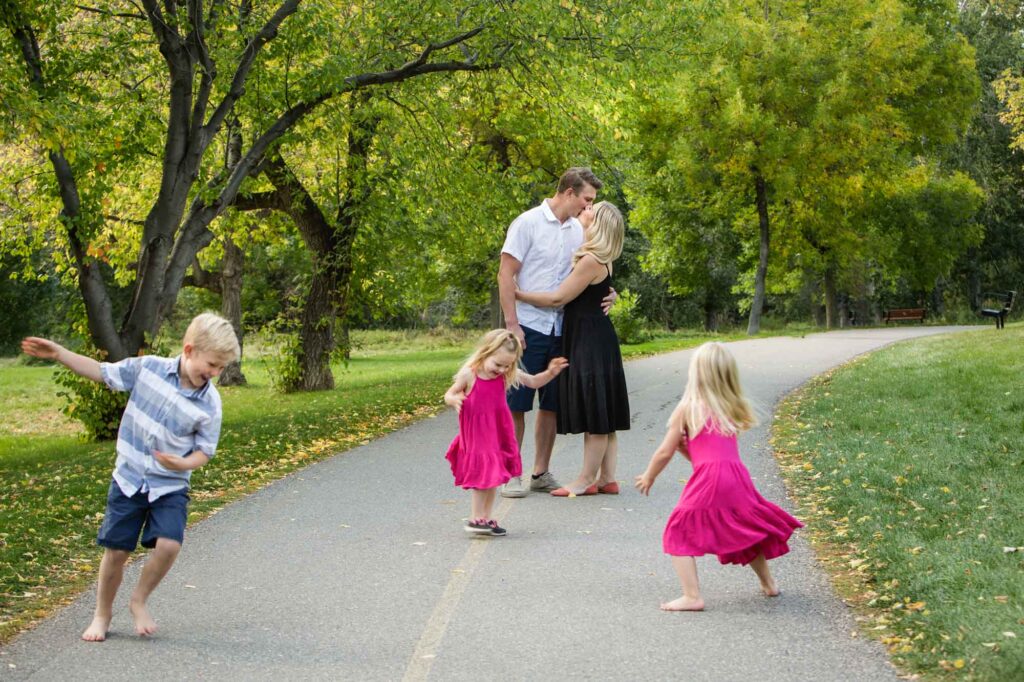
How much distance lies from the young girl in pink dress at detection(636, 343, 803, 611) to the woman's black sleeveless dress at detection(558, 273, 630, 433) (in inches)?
111

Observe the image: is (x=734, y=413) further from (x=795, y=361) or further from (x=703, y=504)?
(x=795, y=361)

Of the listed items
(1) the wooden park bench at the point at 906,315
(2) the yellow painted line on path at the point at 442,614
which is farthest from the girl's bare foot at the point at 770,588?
(1) the wooden park bench at the point at 906,315

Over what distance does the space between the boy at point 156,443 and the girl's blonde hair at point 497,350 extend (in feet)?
8.10

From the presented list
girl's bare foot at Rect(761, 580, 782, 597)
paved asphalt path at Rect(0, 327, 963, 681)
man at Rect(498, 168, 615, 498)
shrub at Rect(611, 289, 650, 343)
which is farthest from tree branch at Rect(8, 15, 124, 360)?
shrub at Rect(611, 289, 650, 343)

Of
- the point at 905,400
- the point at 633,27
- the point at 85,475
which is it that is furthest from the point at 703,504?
the point at 633,27

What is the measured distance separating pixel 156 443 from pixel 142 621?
2.81 ft

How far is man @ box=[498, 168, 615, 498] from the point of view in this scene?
8.66 m

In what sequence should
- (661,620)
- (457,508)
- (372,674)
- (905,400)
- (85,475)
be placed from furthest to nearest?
(905,400)
(85,475)
(457,508)
(661,620)
(372,674)

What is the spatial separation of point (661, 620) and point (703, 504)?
1.98 feet

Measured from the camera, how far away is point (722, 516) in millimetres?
5754

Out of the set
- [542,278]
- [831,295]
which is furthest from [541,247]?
[831,295]

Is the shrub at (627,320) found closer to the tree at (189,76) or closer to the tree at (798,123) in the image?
the tree at (798,123)

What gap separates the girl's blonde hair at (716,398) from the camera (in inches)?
230

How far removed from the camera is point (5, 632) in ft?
18.6
